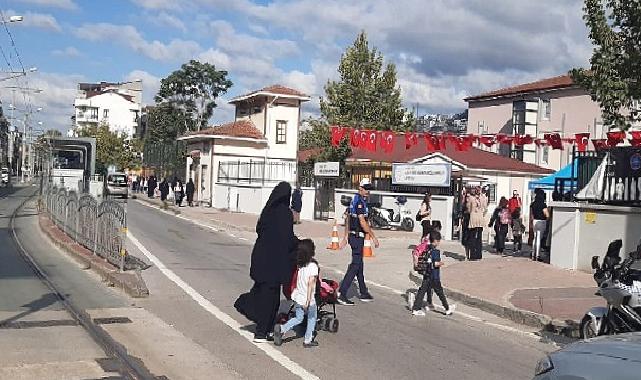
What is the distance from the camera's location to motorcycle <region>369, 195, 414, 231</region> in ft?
96.7

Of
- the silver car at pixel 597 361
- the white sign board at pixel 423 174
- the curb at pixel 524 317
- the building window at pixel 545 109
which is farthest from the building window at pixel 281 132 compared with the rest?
the silver car at pixel 597 361

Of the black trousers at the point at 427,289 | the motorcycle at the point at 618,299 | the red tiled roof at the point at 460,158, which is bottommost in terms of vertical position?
the black trousers at the point at 427,289

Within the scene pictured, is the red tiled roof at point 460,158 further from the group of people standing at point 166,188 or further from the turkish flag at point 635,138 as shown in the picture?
the turkish flag at point 635,138

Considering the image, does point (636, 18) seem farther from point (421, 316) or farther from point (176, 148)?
point (176, 148)

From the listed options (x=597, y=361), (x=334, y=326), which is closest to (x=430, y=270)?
(x=334, y=326)

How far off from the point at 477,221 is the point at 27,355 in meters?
12.3

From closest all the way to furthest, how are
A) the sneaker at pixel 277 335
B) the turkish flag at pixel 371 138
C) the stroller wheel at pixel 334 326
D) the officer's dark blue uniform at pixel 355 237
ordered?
the sneaker at pixel 277 335 → the stroller wheel at pixel 334 326 → the officer's dark blue uniform at pixel 355 237 → the turkish flag at pixel 371 138

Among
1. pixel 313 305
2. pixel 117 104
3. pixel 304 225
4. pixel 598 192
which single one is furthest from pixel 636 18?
pixel 117 104

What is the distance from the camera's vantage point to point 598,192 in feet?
54.0

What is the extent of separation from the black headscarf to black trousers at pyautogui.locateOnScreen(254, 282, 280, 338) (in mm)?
112

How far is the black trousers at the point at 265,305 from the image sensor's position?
8312 mm

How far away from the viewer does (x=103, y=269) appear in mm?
13664

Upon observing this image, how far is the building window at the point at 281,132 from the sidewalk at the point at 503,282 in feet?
92.0

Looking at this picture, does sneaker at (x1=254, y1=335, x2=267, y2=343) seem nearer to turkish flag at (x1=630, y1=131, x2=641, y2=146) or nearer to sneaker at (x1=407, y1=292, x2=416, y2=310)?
sneaker at (x1=407, y1=292, x2=416, y2=310)
